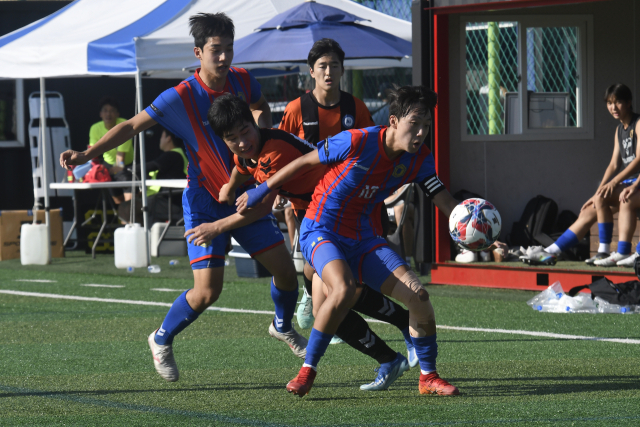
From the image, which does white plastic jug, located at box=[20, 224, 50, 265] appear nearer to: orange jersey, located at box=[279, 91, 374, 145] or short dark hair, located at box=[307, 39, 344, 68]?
orange jersey, located at box=[279, 91, 374, 145]

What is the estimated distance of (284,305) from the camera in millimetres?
5645

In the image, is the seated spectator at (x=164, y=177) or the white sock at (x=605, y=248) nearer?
the white sock at (x=605, y=248)

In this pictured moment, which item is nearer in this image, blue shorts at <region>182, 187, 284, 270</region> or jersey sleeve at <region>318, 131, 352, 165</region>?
jersey sleeve at <region>318, 131, 352, 165</region>

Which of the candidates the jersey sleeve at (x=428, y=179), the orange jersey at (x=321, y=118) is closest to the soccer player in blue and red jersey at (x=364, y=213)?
the jersey sleeve at (x=428, y=179)

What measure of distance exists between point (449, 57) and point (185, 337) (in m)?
4.59

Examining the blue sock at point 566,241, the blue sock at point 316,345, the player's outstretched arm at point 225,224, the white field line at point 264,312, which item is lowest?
the white field line at point 264,312

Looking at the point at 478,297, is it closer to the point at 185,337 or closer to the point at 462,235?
the point at 185,337

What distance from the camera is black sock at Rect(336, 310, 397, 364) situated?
16.2 ft

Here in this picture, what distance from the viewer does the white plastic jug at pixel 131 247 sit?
11516mm

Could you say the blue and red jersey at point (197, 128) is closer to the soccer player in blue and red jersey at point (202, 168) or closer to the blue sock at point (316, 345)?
the soccer player in blue and red jersey at point (202, 168)

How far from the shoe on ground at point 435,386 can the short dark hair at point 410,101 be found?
4.36ft

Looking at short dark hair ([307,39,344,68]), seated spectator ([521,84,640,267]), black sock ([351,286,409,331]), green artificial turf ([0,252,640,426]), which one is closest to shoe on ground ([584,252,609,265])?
seated spectator ([521,84,640,267])

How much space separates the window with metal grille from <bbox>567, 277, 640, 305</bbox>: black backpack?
284 cm

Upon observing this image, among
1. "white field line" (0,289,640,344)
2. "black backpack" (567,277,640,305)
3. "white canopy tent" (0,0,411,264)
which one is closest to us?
"white field line" (0,289,640,344)
